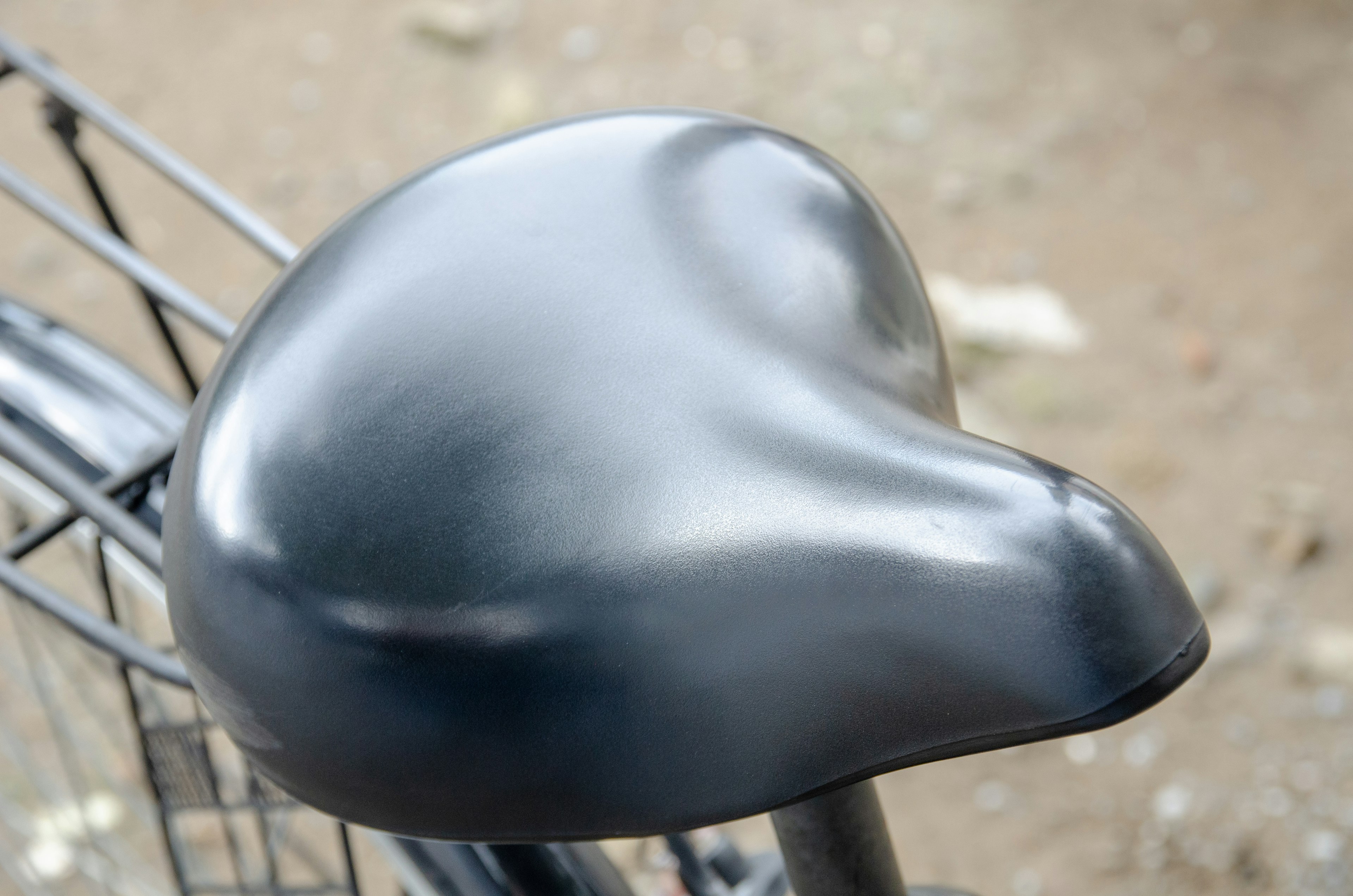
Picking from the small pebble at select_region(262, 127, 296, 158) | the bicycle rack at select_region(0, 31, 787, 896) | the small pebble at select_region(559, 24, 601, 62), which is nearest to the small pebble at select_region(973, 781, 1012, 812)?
the bicycle rack at select_region(0, 31, 787, 896)

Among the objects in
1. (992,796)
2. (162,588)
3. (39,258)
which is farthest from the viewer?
(39,258)

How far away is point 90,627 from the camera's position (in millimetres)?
651

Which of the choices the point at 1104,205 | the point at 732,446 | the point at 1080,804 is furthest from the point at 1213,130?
the point at 732,446

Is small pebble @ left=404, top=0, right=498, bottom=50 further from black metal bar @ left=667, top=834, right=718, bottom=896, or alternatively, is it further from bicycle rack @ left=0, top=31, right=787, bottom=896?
black metal bar @ left=667, top=834, right=718, bottom=896

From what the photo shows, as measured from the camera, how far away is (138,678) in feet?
4.44

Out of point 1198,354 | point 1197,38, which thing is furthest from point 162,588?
point 1197,38

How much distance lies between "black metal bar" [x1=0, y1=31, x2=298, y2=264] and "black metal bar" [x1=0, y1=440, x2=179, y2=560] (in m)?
0.15

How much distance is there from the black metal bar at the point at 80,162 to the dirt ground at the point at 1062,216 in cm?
120

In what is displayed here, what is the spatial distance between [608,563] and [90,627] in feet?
1.20

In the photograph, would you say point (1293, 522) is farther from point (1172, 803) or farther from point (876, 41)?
point (876, 41)

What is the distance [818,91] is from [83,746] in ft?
→ 6.81

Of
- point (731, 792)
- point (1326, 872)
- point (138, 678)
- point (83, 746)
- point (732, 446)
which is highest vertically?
point (732, 446)

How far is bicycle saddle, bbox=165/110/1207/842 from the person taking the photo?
42cm

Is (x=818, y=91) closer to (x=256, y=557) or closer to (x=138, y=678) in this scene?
(x=138, y=678)
